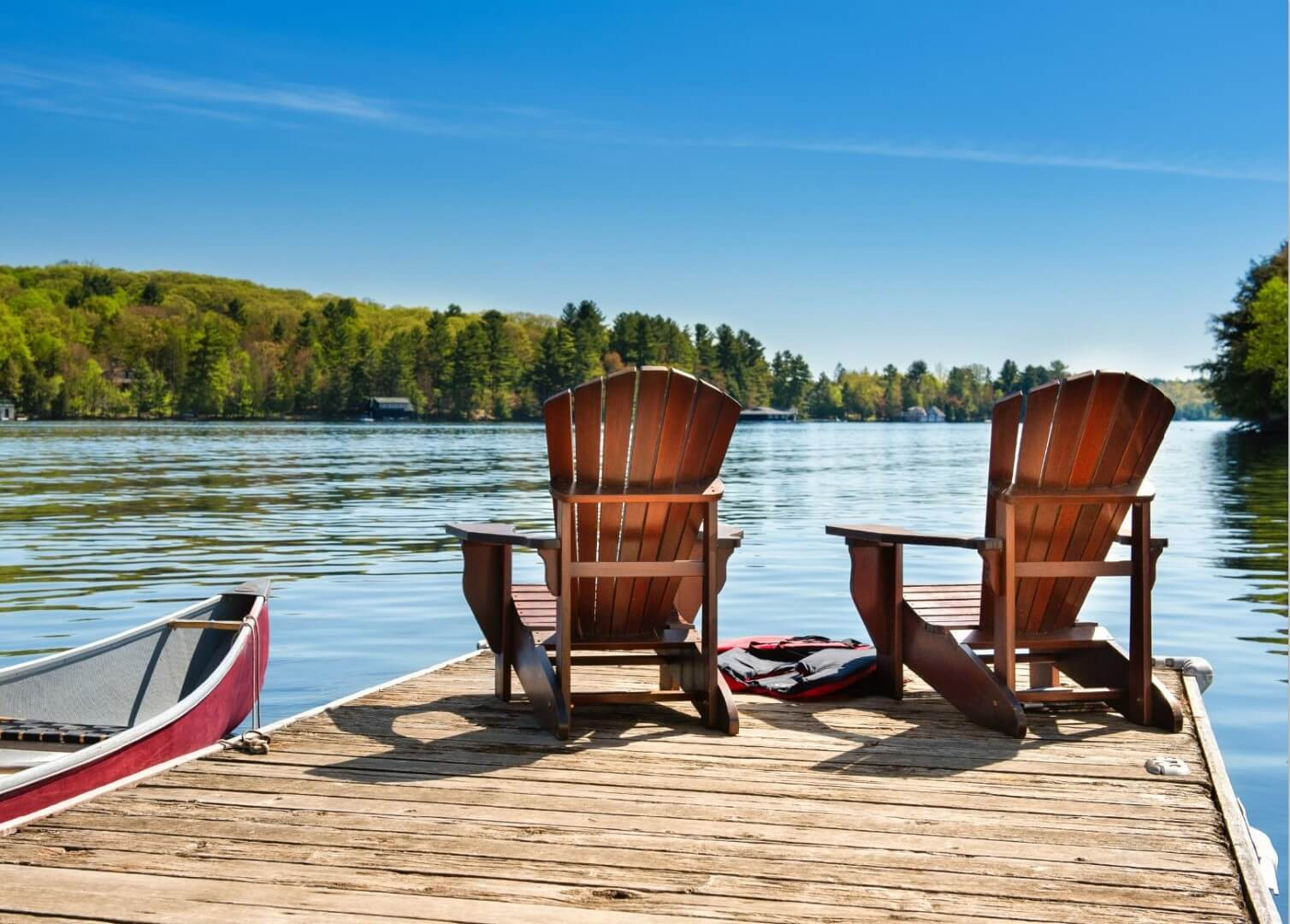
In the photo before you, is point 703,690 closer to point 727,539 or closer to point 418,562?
point 727,539

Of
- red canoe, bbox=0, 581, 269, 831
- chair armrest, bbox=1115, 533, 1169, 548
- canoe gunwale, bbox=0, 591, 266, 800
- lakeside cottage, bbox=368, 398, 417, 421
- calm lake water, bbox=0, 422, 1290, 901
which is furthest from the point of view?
lakeside cottage, bbox=368, 398, 417, 421

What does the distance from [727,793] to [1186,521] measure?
18172mm

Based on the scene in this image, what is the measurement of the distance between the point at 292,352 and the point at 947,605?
133527mm

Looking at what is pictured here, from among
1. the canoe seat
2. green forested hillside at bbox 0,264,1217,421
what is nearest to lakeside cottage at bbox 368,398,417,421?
green forested hillside at bbox 0,264,1217,421

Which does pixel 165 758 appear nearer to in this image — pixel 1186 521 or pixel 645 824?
pixel 645 824

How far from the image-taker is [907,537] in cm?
452

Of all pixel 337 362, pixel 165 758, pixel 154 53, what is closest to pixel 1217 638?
pixel 165 758

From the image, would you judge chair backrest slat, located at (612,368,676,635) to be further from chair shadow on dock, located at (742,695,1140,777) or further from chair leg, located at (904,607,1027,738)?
chair leg, located at (904,607,1027,738)

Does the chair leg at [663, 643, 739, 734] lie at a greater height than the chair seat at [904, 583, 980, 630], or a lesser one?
lesser

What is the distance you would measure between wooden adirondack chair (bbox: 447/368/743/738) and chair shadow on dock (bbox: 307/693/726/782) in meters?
0.10

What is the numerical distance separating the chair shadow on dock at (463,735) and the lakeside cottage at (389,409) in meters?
126

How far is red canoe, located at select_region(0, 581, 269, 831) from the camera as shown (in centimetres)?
375

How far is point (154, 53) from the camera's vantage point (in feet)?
511

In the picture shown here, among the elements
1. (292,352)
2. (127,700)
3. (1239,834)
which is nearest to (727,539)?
(1239,834)
